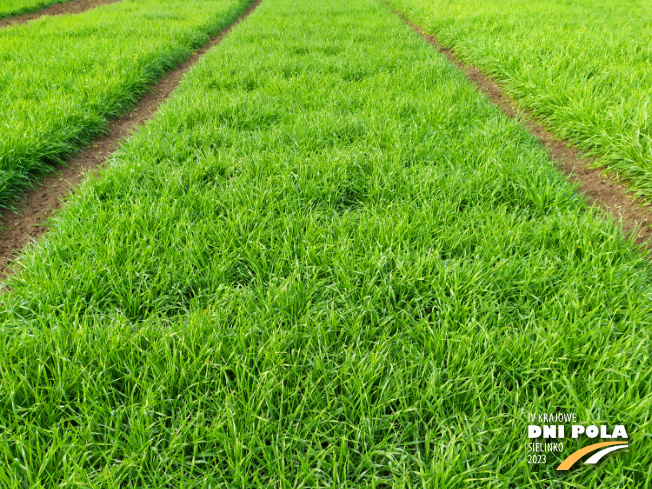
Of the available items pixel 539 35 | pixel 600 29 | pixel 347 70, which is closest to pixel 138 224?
pixel 347 70

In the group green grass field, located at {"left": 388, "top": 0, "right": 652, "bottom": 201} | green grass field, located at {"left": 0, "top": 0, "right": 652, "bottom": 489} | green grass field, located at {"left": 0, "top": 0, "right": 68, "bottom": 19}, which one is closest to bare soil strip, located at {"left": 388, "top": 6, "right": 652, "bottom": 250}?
green grass field, located at {"left": 388, "top": 0, "right": 652, "bottom": 201}

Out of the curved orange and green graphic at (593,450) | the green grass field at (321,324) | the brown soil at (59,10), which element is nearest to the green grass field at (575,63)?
the green grass field at (321,324)

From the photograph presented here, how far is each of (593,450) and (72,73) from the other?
610 centimetres

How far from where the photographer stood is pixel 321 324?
1.70 m

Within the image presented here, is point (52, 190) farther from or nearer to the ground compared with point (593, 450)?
farther from the ground

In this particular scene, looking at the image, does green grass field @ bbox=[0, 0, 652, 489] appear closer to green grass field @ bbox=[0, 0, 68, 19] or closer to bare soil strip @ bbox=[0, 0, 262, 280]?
bare soil strip @ bbox=[0, 0, 262, 280]

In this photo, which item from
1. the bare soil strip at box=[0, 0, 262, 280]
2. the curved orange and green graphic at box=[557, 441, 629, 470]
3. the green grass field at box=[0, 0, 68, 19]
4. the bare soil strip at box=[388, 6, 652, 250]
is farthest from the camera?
the green grass field at box=[0, 0, 68, 19]

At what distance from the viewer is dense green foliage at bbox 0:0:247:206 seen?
330cm

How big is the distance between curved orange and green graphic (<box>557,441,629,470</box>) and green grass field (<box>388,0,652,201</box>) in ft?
7.38

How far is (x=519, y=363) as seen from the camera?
1.52 m

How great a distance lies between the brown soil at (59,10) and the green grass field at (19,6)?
3.9 inches

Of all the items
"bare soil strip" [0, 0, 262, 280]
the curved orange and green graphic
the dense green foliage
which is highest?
the dense green foliage

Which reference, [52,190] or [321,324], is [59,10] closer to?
[52,190]

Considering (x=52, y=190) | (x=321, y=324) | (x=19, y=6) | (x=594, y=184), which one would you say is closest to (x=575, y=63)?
(x=594, y=184)
